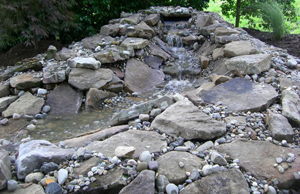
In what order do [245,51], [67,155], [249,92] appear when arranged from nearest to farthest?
[67,155] → [249,92] → [245,51]

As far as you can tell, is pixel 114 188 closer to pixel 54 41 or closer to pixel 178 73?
pixel 178 73

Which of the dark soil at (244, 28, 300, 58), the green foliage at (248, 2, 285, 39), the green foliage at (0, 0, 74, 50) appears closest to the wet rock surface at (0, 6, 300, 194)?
the green foliage at (0, 0, 74, 50)

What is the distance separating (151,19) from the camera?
567 cm

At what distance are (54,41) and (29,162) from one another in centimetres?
462

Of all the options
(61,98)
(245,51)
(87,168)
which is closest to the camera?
(87,168)

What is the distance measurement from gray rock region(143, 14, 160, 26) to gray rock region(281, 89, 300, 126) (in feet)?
10.8

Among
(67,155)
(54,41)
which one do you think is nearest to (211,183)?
(67,155)

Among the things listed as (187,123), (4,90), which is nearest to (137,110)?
(187,123)

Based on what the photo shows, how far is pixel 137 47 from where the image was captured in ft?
15.4

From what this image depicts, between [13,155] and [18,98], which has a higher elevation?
[13,155]

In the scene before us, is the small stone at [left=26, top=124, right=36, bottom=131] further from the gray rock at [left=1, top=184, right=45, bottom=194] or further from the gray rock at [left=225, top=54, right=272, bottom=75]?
the gray rock at [left=225, top=54, right=272, bottom=75]

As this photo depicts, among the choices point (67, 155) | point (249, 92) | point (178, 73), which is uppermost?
point (67, 155)

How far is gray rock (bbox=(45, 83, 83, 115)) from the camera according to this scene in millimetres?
3699

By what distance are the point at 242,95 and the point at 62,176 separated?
6.76 feet
